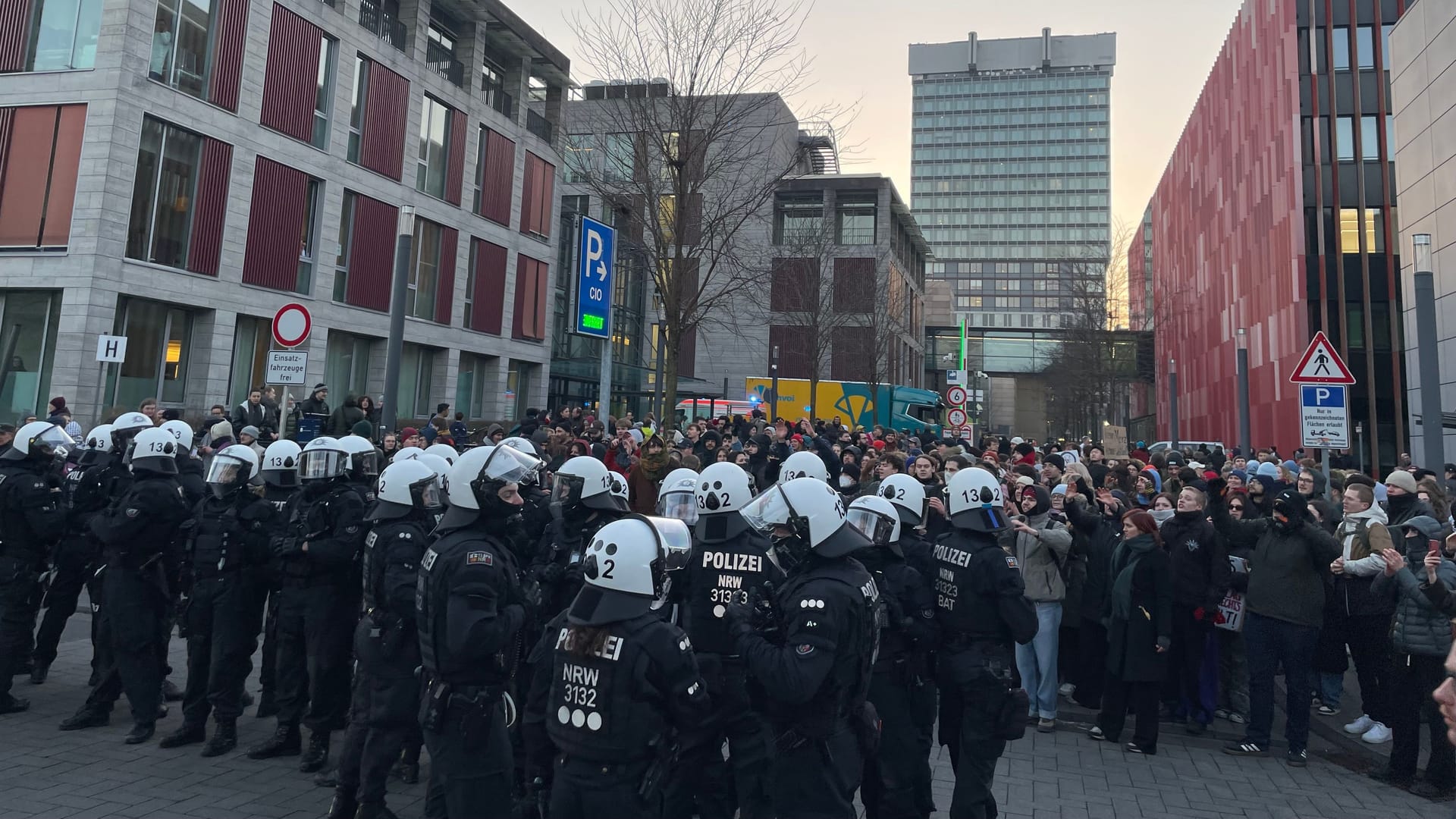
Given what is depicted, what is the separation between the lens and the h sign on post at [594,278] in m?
15.9

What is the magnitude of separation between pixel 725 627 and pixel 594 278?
42.7ft

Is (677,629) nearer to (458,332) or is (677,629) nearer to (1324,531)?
(1324,531)

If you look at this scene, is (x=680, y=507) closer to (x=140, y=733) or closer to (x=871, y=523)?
(x=871, y=523)

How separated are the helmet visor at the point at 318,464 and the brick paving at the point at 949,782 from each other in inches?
80.8

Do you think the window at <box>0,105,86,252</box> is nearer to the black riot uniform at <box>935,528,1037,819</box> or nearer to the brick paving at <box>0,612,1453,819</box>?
the brick paving at <box>0,612,1453,819</box>

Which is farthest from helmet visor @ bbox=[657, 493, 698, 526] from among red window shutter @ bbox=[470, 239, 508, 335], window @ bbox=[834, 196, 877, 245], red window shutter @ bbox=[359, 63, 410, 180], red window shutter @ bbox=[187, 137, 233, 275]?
window @ bbox=[834, 196, 877, 245]

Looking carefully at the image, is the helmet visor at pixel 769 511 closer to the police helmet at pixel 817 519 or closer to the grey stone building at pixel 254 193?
the police helmet at pixel 817 519

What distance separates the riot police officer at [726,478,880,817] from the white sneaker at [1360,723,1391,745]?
5.88 meters

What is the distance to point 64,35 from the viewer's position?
1848 centimetres

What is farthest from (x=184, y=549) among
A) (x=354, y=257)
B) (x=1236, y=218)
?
(x=1236, y=218)

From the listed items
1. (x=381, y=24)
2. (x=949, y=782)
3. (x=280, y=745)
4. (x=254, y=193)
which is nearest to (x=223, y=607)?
(x=280, y=745)

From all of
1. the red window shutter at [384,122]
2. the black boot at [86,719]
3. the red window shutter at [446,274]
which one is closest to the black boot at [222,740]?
the black boot at [86,719]

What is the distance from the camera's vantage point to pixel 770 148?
18484 millimetres

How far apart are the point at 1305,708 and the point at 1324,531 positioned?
4.70 feet
